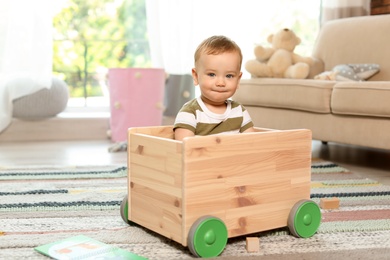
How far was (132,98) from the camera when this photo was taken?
3.18 meters

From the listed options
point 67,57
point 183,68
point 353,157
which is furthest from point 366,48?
point 67,57

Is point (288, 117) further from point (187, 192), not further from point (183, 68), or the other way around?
point (187, 192)

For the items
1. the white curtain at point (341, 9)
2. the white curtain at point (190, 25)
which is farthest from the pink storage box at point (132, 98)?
the white curtain at point (341, 9)

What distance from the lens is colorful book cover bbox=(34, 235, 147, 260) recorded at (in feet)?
3.88

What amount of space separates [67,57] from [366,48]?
2008 millimetres

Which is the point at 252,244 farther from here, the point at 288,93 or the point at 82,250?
the point at 288,93

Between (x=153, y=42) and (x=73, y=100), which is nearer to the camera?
(x=153, y=42)

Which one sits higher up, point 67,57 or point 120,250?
point 67,57

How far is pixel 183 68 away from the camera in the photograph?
356 cm

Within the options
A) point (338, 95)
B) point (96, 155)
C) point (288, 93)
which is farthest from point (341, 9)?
point (96, 155)

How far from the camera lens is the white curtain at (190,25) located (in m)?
3.51

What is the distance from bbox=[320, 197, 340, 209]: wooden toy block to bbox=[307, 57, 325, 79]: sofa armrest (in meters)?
1.54

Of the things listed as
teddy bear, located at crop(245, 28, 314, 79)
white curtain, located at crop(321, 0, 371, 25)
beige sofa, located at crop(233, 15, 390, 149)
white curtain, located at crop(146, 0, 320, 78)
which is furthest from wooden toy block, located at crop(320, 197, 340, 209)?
white curtain, located at crop(321, 0, 371, 25)

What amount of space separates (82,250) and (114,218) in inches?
12.1
